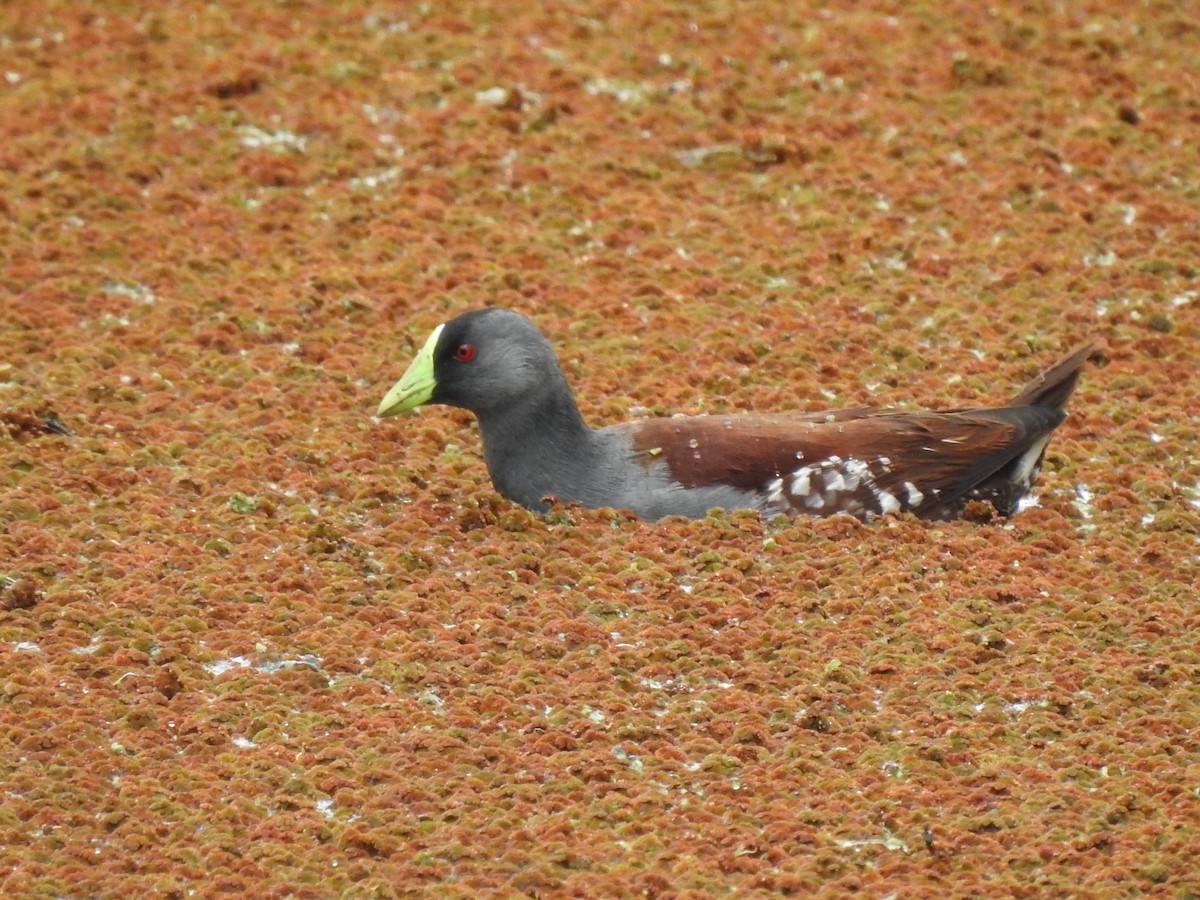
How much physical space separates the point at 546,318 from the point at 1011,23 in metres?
4.40

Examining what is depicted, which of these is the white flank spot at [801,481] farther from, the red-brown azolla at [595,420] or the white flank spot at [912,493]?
the white flank spot at [912,493]

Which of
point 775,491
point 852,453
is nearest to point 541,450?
point 775,491

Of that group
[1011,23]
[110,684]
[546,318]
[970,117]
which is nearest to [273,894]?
[110,684]

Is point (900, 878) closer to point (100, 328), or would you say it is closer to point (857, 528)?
point (857, 528)

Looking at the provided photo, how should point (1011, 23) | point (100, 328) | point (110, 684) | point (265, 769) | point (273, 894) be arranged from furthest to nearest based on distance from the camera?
point (1011, 23) < point (100, 328) < point (110, 684) < point (265, 769) < point (273, 894)

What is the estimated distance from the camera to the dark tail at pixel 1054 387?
7.51 m

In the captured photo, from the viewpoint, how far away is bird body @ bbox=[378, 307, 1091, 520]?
23.8 ft

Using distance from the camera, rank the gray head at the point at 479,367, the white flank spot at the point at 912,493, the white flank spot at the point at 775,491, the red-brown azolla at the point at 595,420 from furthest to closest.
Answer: the gray head at the point at 479,367 → the white flank spot at the point at 912,493 → the white flank spot at the point at 775,491 → the red-brown azolla at the point at 595,420

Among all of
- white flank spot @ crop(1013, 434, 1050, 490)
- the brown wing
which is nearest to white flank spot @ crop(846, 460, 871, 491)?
the brown wing

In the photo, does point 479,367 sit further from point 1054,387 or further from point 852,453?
point 1054,387

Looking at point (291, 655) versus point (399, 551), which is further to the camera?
point (399, 551)

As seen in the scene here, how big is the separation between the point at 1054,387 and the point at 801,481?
3.88ft

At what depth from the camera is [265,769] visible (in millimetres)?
5613

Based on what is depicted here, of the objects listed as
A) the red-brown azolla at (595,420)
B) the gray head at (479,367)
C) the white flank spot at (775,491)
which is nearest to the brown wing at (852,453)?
the white flank spot at (775,491)
